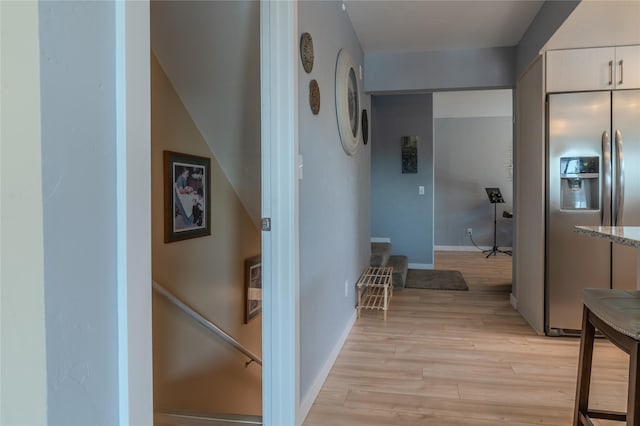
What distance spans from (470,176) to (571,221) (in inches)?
180

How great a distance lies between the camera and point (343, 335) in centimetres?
296

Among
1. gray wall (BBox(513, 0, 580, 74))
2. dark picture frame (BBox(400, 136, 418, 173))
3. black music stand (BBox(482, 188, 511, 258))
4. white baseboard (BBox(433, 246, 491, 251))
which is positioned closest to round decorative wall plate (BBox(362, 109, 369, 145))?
gray wall (BBox(513, 0, 580, 74))

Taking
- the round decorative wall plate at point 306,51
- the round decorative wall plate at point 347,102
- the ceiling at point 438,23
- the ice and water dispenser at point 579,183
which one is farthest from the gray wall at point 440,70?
the round decorative wall plate at point 306,51

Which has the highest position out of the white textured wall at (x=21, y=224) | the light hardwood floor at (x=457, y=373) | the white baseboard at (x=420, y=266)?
the white textured wall at (x=21, y=224)

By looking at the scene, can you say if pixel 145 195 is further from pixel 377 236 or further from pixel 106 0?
pixel 377 236

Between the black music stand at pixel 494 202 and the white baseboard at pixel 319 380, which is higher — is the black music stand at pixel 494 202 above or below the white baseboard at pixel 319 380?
above

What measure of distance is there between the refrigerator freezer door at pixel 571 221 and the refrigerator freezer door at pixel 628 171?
0.06 metres

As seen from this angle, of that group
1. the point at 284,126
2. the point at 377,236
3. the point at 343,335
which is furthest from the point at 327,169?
the point at 377,236

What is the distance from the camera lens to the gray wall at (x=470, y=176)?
7242mm

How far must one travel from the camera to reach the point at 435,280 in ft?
16.0

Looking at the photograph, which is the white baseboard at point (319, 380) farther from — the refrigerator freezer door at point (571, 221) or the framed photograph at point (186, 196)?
the refrigerator freezer door at point (571, 221)

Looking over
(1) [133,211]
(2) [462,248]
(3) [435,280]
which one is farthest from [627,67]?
(2) [462,248]

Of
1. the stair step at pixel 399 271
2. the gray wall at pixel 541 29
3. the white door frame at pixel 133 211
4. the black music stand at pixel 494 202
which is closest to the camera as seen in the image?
the white door frame at pixel 133 211

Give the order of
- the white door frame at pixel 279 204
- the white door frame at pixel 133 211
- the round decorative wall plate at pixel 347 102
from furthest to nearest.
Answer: the round decorative wall plate at pixel 347 102, the white door frame at pixel 279 204, the white door frame at pixel 133 211
